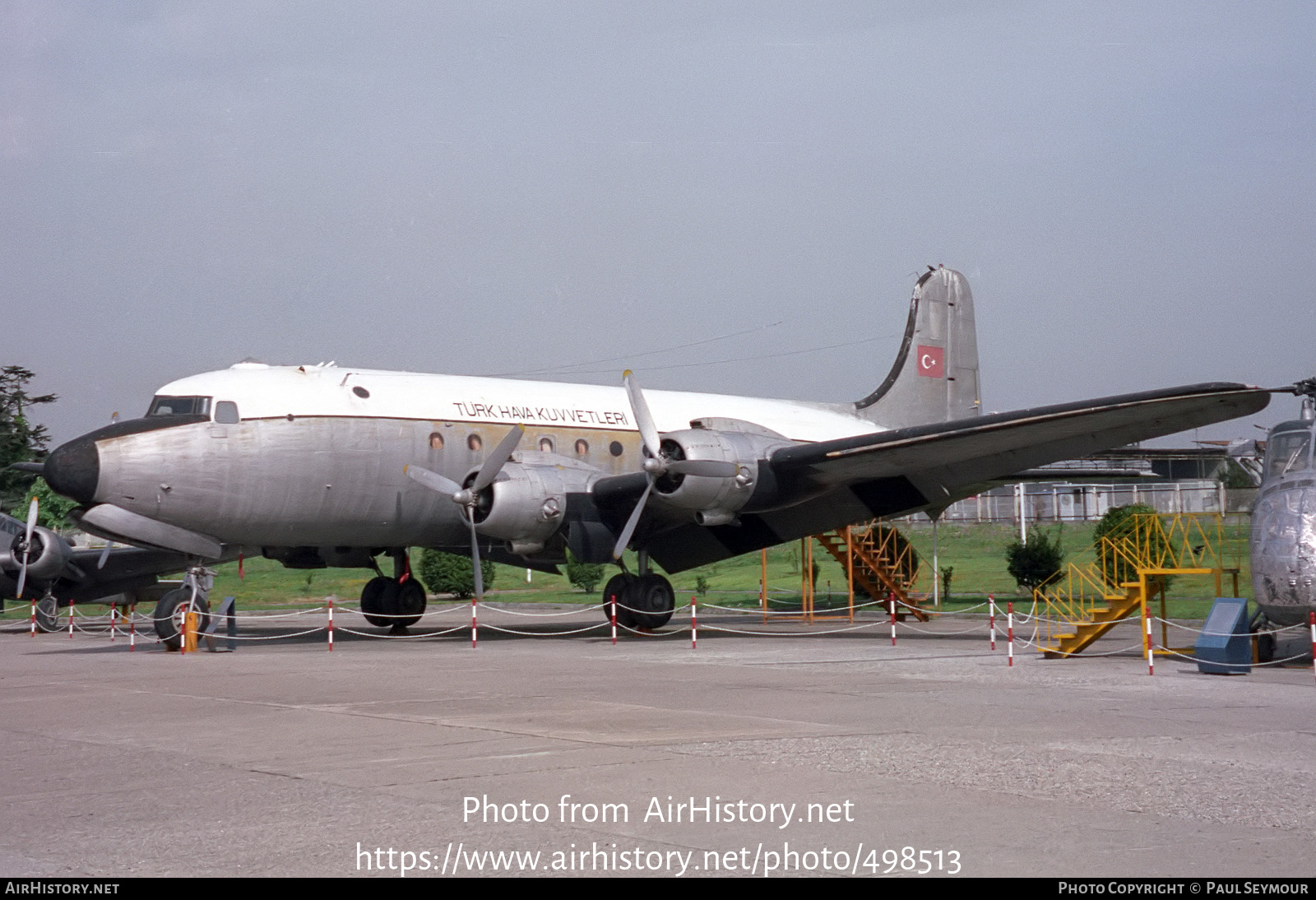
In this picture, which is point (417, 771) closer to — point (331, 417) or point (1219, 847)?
point (1219, 847)

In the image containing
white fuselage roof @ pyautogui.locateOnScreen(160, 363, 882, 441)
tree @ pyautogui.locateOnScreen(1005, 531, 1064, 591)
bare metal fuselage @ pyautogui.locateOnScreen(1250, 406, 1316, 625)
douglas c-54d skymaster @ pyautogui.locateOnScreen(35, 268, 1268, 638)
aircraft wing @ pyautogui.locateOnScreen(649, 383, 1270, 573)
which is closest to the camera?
bare metal fuselage @ pyautogui.locateOnScreen(1250, 406, 1316, 625)

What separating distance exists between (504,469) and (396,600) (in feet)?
12.8

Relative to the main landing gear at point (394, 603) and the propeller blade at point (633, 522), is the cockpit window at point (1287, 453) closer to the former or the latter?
the propeller blade at point (633, 522)

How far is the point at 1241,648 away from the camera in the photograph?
13305 mm

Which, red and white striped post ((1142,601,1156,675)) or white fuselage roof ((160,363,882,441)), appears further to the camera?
white fuselage roof ((160,363,882,441))

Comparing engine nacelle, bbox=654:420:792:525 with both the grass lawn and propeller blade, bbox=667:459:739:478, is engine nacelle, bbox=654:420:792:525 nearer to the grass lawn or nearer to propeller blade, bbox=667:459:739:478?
propeller blade, bbox=667:459:739:478

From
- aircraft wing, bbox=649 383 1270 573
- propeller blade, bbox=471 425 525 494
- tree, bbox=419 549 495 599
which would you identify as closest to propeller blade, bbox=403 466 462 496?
propeller blade, bbox=471 425 525 494

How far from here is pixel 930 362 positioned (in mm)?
26406

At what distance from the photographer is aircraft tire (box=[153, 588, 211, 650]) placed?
17.5 metres

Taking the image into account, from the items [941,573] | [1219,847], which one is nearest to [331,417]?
[1219,847]

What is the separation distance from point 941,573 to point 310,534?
68.0 feet

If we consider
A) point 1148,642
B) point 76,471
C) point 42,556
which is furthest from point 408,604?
point 1148,642

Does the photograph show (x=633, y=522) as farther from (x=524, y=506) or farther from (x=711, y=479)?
(x=524, y=506)

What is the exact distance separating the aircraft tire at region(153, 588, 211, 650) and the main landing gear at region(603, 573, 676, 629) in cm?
592
